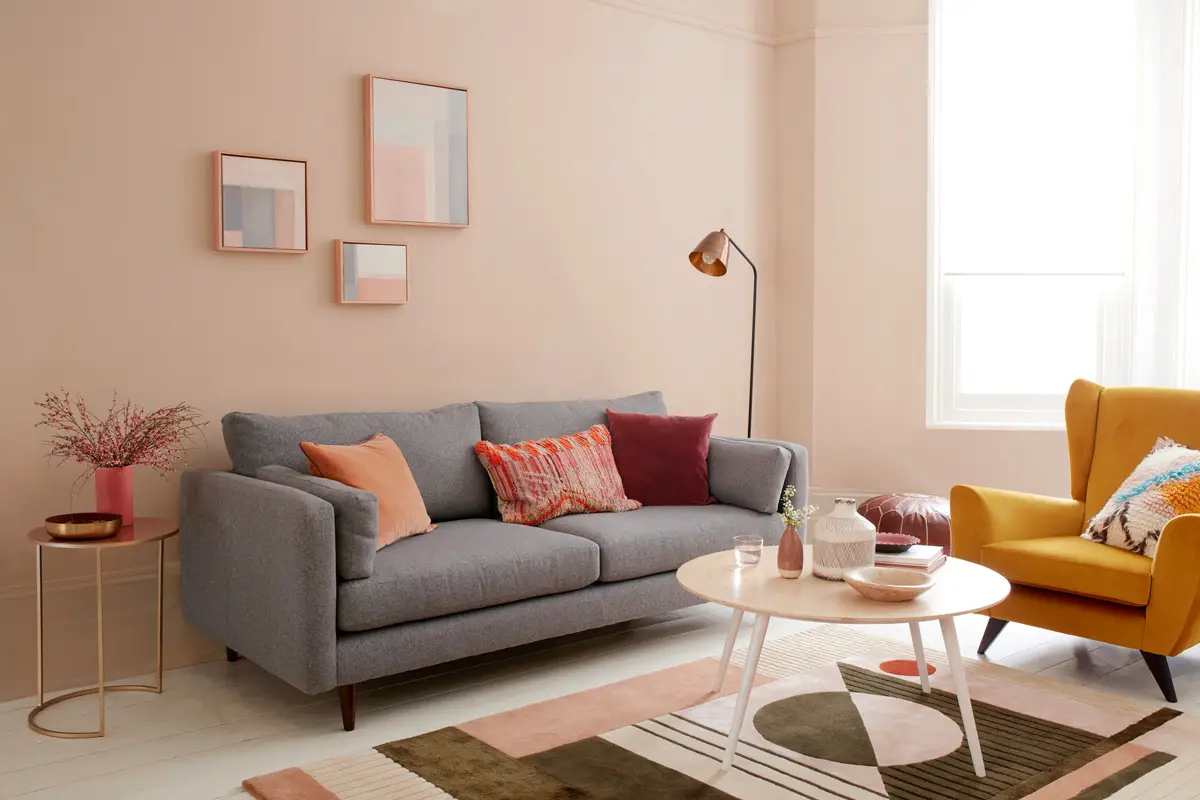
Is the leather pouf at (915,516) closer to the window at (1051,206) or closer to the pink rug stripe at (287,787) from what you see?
the window at (1051,206)

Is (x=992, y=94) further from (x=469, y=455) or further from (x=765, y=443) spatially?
(x=469, y=455)

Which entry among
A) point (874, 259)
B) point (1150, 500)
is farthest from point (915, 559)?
point (874, 259)

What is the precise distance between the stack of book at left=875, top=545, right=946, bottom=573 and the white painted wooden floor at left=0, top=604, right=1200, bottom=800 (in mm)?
880

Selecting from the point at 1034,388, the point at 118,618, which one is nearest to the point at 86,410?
the point at 118,618

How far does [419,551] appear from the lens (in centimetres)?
340

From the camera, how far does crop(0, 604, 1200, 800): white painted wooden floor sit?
9.40 ft

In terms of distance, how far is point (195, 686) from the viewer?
11.7 ft

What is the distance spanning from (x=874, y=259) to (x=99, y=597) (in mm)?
3944

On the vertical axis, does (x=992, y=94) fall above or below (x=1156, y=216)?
above

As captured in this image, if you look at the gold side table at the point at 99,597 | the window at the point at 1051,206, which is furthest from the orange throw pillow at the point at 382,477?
the window at the point at 1051,206

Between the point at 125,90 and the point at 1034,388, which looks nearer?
the point at 125,90

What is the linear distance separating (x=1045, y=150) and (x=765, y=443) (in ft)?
7.75

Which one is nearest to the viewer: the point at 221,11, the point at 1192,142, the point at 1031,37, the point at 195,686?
the point at 195,686

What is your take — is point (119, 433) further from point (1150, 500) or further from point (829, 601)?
point (1150, 500)
